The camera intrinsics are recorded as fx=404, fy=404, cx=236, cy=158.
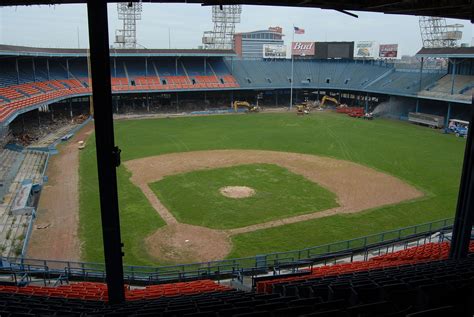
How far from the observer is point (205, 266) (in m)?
18.1

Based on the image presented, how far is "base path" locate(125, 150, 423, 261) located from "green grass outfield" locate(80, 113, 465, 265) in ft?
2.30

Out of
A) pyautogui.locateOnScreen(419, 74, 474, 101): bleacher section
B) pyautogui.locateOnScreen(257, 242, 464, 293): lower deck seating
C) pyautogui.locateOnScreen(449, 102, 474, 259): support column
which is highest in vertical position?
pyautogui.locateOnScreen(419, 74, 474, 101): bleacher section

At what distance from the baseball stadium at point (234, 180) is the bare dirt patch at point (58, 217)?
6.2 inches

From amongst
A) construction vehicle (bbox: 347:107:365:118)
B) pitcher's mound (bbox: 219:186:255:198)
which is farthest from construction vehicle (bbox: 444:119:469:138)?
pitcher's mound (bbox: 219:186:255:198)

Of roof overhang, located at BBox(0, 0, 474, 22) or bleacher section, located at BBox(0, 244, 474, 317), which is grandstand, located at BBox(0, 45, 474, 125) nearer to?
roof overhang, located at BBox(0, 0, 474, 22)

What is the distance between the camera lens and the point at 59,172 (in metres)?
32.0

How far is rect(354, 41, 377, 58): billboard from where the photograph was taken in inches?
2771

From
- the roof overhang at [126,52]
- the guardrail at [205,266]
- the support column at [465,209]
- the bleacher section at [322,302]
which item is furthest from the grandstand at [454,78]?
the bleacher section at [322,302]

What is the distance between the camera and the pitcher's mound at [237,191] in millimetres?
26484

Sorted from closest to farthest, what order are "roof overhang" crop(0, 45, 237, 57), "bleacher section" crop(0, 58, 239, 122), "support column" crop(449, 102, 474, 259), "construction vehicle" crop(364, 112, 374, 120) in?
"support column" crop(449, 102, 474, 259) < "bleacher section" crop(0, 58, 239, 122) < "roof overhang" crop(0, 45, 237, 57) < "construction vehicle" crop(364, 112, 374, 120)

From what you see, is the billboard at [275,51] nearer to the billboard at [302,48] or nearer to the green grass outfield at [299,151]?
the billboard at [302,48]

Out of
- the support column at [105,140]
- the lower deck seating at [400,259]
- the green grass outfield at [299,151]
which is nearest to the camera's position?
the support column at [105,140]

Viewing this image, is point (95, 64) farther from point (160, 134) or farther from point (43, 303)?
point (160, 134)

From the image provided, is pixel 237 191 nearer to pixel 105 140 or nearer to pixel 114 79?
pixel 105 140
